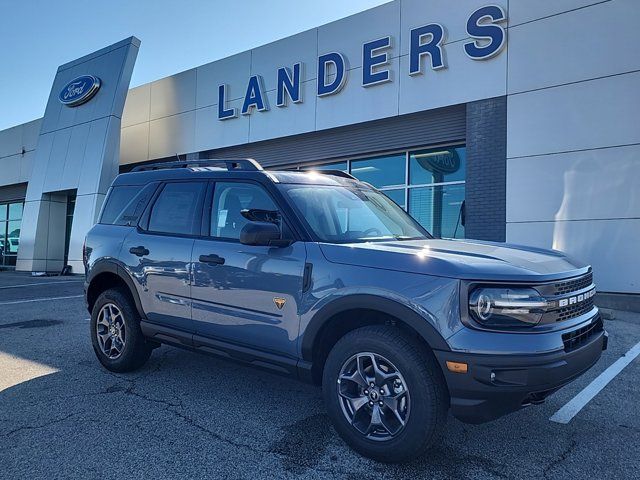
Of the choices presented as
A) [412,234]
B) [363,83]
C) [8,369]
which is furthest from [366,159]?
[8,369]

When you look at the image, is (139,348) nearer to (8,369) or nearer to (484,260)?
(8,369)

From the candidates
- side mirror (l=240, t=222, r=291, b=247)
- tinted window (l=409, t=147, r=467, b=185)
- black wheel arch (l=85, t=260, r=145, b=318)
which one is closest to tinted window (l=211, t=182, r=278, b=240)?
side mirror (l=240, t=222, r=291, b=247)

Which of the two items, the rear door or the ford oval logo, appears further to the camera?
the ford oval logo

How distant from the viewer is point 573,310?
113 inches

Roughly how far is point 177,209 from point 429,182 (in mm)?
8241

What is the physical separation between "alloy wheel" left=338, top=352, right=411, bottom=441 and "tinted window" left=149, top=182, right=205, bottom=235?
1908mm

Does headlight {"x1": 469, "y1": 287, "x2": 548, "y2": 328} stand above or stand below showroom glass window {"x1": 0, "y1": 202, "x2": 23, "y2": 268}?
below

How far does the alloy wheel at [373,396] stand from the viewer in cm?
279

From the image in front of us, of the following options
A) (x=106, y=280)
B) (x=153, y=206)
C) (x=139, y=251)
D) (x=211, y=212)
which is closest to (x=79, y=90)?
(x=106, y=280)

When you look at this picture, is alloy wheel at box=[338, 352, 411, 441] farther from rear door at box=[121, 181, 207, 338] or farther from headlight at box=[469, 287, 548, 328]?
rear door at box=[121, 181, 207, 338]

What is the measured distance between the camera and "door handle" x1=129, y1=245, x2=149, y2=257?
4.30 metres

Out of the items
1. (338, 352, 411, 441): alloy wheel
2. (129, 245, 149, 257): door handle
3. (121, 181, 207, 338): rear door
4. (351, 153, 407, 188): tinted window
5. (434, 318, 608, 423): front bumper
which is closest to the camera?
(434, 318, 608, 423): front bumper

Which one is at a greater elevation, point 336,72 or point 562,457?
point 336,72

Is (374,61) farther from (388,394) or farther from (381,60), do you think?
(388,394)
